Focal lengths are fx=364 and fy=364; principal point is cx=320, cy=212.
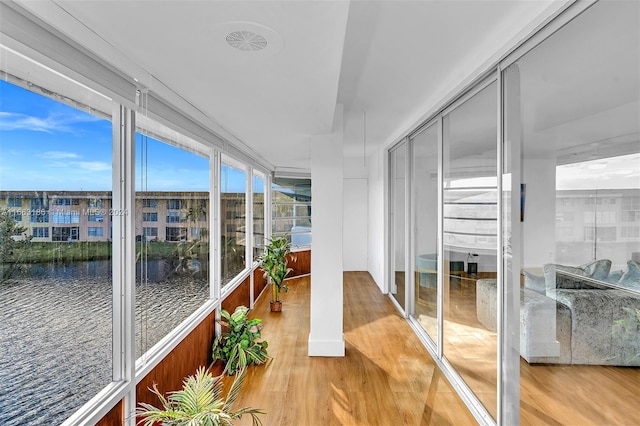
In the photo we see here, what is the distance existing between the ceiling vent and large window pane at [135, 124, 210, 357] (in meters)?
0.91

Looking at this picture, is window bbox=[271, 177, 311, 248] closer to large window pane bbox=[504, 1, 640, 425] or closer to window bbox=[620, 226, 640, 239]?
large window pane bbox=[504, 1, 640, 425]

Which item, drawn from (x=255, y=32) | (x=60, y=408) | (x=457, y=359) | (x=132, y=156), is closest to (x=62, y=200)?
(x=132, y=156)

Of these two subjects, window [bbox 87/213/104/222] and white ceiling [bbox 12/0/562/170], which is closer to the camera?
white ceiling [bbox 12/0/562/170]

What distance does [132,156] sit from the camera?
208 centimetres

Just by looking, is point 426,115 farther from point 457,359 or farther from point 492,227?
point 457,359

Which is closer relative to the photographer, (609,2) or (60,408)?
(609,2)

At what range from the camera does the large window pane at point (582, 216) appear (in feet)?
4.25

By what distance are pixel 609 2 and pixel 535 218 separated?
0.97 metres

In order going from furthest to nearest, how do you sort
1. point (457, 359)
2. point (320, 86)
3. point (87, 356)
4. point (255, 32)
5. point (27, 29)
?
point (457, 359) < point (320, 86) < point (87, 356) < point (255, 32) < point (27, 29)

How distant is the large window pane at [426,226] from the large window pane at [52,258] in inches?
113

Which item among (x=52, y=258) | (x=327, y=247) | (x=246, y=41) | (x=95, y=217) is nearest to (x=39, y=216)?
(x=52, y=258)

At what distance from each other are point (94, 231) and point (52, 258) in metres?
0.28

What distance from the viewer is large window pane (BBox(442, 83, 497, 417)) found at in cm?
239

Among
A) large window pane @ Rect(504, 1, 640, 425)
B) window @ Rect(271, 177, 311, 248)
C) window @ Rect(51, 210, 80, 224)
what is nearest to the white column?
large window pane @ Rect(504, 1, 640, 425)
